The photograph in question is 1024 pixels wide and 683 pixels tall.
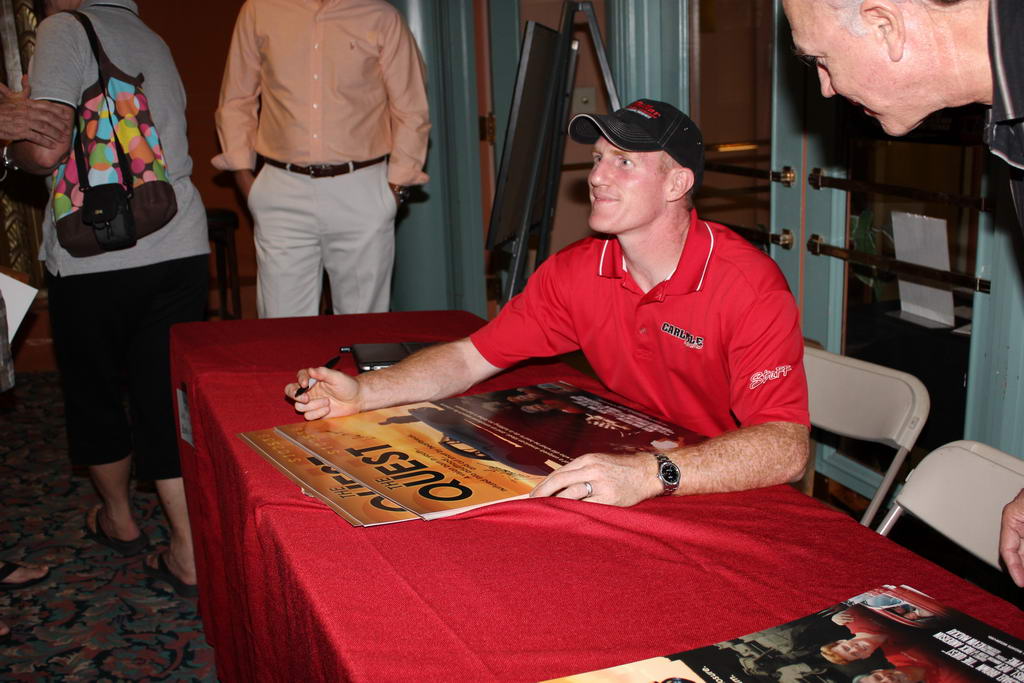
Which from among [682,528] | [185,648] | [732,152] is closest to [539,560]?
[682,528]

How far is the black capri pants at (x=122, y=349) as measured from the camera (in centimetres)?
251

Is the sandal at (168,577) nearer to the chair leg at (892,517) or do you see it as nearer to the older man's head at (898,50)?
the chair leg at (892,517)

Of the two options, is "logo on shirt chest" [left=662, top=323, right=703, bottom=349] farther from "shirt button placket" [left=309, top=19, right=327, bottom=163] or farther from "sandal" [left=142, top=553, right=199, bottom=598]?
"shirt button placket" [left=309, top=19, right=327, bottom=163]

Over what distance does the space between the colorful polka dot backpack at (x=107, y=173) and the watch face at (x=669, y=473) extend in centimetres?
165

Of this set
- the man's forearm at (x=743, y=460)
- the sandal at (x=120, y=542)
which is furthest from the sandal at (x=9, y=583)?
the man's forearm at (x=743, y=460)

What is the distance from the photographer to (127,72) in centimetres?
240

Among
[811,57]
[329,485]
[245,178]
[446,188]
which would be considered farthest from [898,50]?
[446,188]

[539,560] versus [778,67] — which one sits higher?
[778,67]

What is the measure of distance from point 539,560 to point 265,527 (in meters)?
0.38

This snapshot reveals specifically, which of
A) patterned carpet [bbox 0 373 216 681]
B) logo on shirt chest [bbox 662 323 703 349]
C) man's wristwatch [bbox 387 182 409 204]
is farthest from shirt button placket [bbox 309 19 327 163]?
logo on shirt chest [bbox 662 323 703 349]

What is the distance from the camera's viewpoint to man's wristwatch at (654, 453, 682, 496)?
1.32 metres

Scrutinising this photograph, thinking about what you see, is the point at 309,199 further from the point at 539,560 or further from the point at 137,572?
the point at 539,560

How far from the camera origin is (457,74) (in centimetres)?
444

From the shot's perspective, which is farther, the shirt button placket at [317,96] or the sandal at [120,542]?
the shirt button placket at [317,96]
